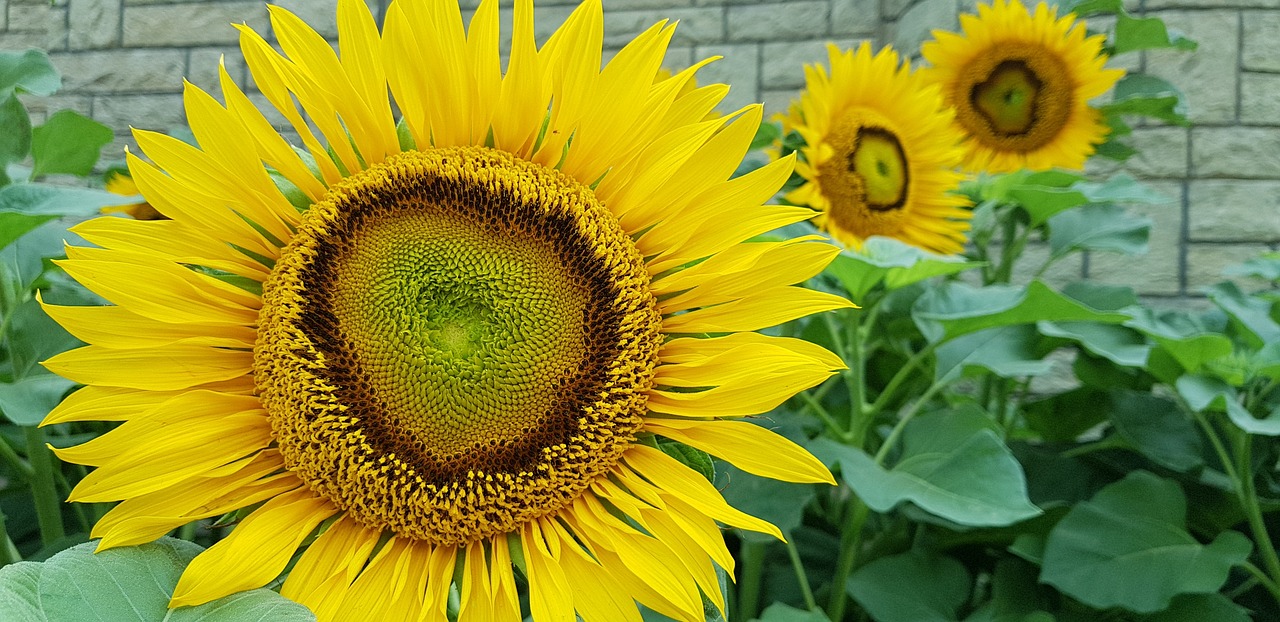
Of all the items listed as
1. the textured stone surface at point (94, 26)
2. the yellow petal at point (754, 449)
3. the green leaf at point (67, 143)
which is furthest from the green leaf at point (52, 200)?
the textured stone surface at point (94, 26)

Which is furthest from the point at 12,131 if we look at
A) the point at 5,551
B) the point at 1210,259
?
the point at 1210,259

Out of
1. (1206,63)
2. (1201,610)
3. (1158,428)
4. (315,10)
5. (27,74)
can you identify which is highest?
(315,10)

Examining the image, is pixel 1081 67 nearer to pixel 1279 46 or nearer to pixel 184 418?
pixel 1279 46

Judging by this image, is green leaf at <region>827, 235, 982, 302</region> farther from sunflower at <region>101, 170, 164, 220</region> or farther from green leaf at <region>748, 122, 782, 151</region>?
sunflower at <region>101, 170, 164, 220</region>

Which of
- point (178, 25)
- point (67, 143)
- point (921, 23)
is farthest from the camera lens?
point (178, 25)

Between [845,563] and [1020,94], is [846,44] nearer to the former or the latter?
[1020,94]

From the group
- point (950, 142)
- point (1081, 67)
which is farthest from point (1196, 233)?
point (950, 142)

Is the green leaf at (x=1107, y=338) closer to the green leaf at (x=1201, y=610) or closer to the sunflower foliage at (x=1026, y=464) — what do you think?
the sunflower foliage at (x=1026, y=464)

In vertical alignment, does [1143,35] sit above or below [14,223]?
above
